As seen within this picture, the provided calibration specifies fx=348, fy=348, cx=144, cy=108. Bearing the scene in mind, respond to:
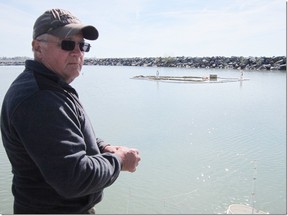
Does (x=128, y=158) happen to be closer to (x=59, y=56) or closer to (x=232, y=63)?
(x=59, y=56)

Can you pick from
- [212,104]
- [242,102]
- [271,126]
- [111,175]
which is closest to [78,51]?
[111,175]

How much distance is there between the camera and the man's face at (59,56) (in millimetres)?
1271

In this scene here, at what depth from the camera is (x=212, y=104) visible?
514 inches

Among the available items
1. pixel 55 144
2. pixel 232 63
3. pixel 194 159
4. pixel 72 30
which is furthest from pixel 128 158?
pixel 232 63

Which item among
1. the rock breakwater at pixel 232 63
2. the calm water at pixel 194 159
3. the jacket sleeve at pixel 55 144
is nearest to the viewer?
the jacket sleeve at pixel 55 144

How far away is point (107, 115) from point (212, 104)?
4.61 m

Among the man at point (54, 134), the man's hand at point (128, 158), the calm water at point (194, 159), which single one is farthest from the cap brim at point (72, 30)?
the calm water at point (194, 159)

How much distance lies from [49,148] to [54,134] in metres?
0.04

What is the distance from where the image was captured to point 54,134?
→ 1.06 m

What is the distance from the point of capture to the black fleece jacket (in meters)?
1.06

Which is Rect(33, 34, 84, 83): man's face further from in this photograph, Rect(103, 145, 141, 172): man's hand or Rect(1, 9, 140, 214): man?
Rect(103, 145, 141, 172): man's hand

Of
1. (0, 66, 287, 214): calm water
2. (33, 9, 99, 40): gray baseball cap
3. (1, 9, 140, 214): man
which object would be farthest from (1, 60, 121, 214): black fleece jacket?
(0, 66, 287, 214): calm water

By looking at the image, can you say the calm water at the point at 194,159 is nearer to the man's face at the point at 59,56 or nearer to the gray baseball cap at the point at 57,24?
the man's face at the point at 59,56

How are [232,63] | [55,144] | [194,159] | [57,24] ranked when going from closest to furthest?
1. [55,144]
2. [57,24]
3. [194,159]
4. [232,63]
